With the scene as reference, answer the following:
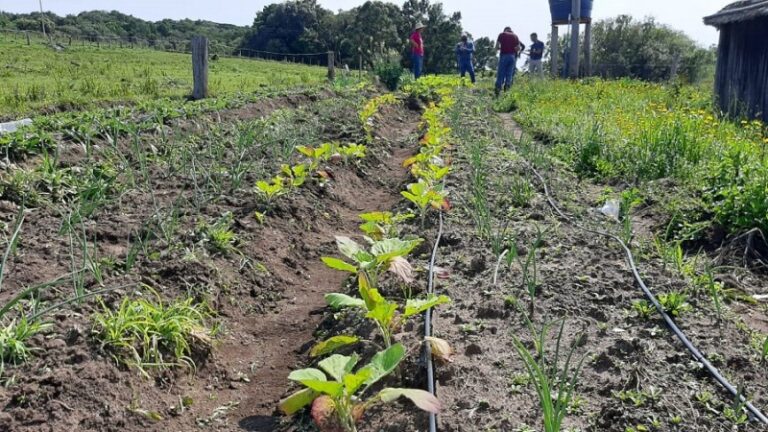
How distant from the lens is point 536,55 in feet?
57.5

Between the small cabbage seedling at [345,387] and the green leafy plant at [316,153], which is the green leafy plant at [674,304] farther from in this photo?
the green leafy plant at [316,153]

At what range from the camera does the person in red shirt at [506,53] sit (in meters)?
14.3

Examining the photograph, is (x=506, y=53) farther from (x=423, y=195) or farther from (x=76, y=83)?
(x=423, y=195)


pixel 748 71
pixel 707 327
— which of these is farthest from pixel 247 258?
A: pixel 748 71

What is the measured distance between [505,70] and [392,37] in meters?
20.6

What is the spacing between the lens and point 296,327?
3623 millimetres

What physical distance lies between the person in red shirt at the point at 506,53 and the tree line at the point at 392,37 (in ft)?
16.7

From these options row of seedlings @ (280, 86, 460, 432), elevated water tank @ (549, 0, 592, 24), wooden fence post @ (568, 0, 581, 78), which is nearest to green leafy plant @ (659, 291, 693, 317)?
row of seedlings @ (280, 86, 460, 432)

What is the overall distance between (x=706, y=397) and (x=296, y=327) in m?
2.11

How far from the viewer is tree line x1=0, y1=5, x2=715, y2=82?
29.3m

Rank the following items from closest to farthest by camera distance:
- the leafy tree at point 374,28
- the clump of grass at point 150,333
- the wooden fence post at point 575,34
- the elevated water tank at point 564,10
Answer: the clump of grass at point 150,333 → the wooden fence post at point 575,34 → the elevated water tank at point 564,10 → the leafy tree at point 374,28

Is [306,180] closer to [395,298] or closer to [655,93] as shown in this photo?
[395,298]

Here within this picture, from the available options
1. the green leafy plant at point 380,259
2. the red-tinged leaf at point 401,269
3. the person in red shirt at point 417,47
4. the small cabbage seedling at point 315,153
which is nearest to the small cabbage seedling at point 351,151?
the small cabbage seedling at point 315,153

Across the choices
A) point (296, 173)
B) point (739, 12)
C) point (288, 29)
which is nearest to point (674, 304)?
point (296, 173)
